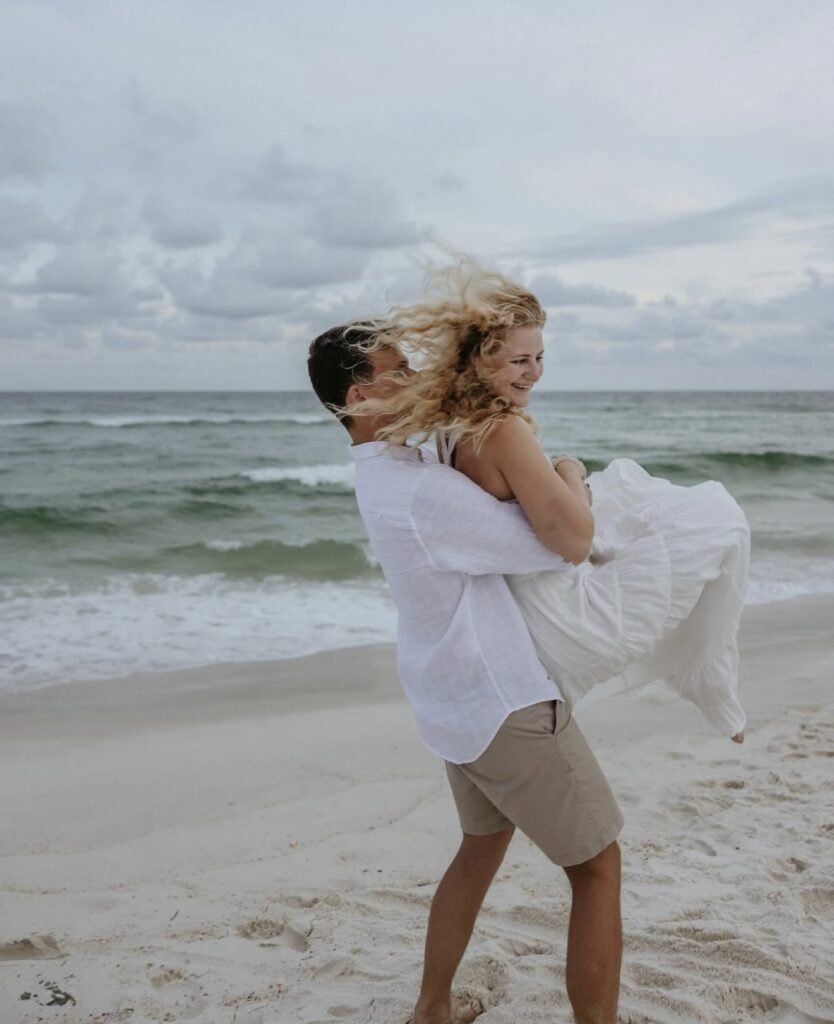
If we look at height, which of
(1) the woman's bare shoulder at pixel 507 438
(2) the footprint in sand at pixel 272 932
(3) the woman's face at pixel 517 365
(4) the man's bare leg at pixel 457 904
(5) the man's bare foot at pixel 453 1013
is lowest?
(2) the footprint in sand at pixel 272 932

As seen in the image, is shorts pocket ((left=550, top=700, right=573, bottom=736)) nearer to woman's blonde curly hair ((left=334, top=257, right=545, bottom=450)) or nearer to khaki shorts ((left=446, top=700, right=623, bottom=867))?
khaki shorts ((left=446, top=700, right=623, bottom=867))

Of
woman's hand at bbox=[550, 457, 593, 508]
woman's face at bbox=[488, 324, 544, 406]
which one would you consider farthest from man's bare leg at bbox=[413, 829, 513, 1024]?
woman's face at bbox=[488, 324, 544, 406]

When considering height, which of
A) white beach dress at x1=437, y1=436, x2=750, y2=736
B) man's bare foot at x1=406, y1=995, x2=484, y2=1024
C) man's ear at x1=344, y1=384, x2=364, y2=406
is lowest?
man's bare foot at x1=406, y1=995, x2=484, y2=1024

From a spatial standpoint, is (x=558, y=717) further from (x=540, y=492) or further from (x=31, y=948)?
(x=31, y=948)

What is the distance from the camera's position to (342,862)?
13.4ft

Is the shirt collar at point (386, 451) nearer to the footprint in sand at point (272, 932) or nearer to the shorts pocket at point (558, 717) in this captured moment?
the shorts pocket at point (558, 717)

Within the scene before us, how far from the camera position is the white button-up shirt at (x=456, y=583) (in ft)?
7.27

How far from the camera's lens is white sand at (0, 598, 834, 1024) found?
300cm

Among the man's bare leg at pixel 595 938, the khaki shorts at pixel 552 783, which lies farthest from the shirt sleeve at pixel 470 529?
the man's bare leg at pixel 595 938

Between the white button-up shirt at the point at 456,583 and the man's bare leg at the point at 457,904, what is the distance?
0.38 m

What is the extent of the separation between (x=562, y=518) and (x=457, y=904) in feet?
3.75

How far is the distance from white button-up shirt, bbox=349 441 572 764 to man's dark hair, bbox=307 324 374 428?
0.55 ft

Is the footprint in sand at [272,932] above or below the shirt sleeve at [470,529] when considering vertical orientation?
below

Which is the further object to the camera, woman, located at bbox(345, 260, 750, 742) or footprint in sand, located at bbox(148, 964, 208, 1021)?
footprint in sand, located at bbox(148, 964, 208, 1021)
